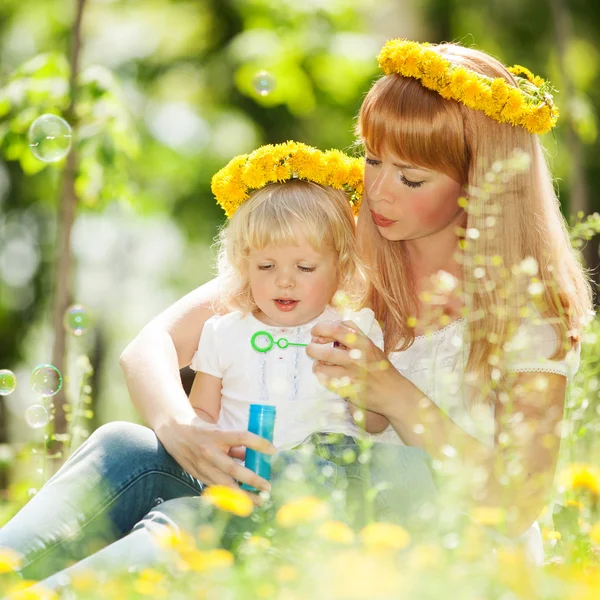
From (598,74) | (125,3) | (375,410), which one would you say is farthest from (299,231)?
(598,74)

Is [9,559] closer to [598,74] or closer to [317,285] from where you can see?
[317,285]

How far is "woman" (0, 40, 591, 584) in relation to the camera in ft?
7.50

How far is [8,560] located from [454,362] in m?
1.42

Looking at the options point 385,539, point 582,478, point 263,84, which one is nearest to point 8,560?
point 385,539

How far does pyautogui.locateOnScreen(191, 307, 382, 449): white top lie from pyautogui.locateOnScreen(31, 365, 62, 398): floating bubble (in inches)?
21.7

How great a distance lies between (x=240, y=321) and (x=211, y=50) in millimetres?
7071

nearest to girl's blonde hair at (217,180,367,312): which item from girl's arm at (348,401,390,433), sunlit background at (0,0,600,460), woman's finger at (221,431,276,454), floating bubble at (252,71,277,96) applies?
girl's arm at (348,401,390,433)

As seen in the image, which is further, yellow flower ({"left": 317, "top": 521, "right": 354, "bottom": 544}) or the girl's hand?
the girl's hand

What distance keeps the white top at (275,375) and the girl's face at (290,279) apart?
0.24 feet

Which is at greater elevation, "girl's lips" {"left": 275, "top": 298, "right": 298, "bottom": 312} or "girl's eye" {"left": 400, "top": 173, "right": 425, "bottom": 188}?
"girl's eye" {"left": 400, "top": 173, "right": 425, "bottom": 188}

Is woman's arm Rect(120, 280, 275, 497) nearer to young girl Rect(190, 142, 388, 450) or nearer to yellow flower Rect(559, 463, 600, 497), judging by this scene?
young girl Rect(190, 142, 388, 450)

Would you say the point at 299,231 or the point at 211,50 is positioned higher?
the point at 211,50

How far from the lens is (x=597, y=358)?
210 centimetres

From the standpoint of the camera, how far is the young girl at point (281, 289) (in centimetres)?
263
